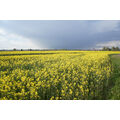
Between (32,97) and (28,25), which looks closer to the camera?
(32,97)

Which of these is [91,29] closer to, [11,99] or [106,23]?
[106,23]

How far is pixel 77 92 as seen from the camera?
267cm
